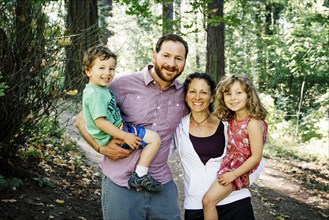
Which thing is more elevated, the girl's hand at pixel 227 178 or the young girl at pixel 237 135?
the young girl at pixel 237 135

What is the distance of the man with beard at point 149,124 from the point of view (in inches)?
121

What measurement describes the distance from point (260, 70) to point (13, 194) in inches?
713

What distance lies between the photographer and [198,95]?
3320 mm

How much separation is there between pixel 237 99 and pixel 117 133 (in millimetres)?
1055

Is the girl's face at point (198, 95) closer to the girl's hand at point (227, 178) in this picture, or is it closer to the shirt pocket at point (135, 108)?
the shirt pocket at point (135, 108)

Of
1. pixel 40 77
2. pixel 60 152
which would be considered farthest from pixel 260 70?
pixel 40 77

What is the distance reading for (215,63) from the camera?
10.6 metres

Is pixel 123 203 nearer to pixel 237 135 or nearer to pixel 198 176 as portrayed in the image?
pixel 198 176

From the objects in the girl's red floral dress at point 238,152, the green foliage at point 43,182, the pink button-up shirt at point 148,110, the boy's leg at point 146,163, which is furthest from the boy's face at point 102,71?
the green foliage at point 43,182

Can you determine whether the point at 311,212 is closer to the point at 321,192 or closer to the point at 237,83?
the point at 321,192

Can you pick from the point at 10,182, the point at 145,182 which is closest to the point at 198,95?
the point at 145,182

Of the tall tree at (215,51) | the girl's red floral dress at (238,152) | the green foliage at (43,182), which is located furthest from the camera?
the tall tree at (215,51)

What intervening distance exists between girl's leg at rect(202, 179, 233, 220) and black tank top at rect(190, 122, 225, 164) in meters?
0.24

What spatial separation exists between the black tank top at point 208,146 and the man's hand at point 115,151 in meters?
0.58
